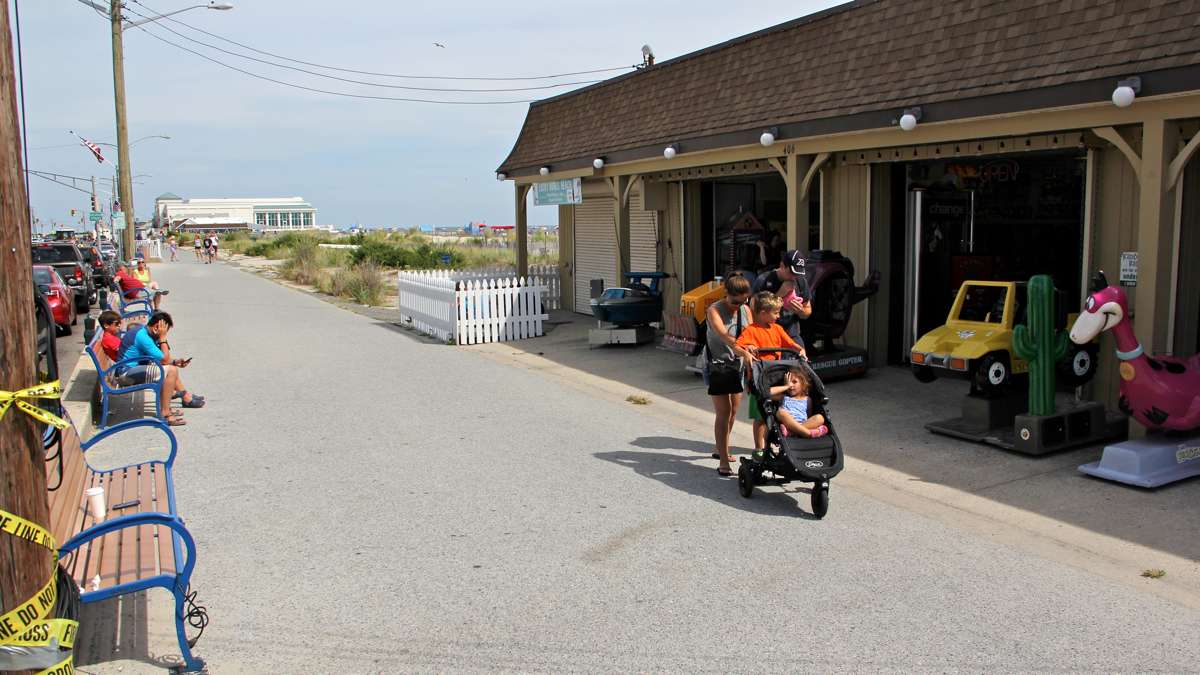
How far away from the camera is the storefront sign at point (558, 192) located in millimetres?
17422

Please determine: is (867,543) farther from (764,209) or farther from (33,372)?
(764,209)

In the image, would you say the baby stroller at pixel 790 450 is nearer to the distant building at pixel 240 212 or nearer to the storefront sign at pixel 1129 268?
the storefront sign at pixel 1129 268

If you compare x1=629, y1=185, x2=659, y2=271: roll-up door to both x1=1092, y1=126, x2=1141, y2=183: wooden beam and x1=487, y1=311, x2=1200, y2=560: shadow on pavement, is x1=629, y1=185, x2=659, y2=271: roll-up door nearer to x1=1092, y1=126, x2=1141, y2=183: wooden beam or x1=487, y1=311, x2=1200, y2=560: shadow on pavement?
x1=487, y1=311, x2=1200, y2=560: shadow on pavement

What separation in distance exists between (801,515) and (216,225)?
166547 millimetres

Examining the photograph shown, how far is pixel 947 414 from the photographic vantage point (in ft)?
31.3

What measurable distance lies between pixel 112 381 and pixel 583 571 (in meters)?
6.88

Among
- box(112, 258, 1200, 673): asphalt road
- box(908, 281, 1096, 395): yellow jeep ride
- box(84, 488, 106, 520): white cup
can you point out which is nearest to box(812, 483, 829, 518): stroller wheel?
box(112, 258, 1200, 673): asphalt road

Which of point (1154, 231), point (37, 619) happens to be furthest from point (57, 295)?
point (1154, 231)

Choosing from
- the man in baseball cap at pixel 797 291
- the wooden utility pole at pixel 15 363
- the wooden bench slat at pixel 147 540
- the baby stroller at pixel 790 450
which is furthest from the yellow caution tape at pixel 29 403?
the man in baseball cap at pixel 797 291

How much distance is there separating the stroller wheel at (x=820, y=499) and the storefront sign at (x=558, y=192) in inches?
456

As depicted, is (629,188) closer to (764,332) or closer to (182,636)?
(764,332)

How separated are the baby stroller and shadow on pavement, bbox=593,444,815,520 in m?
0.12

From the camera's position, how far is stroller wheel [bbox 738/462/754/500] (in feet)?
22.4

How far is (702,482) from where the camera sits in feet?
24.2
